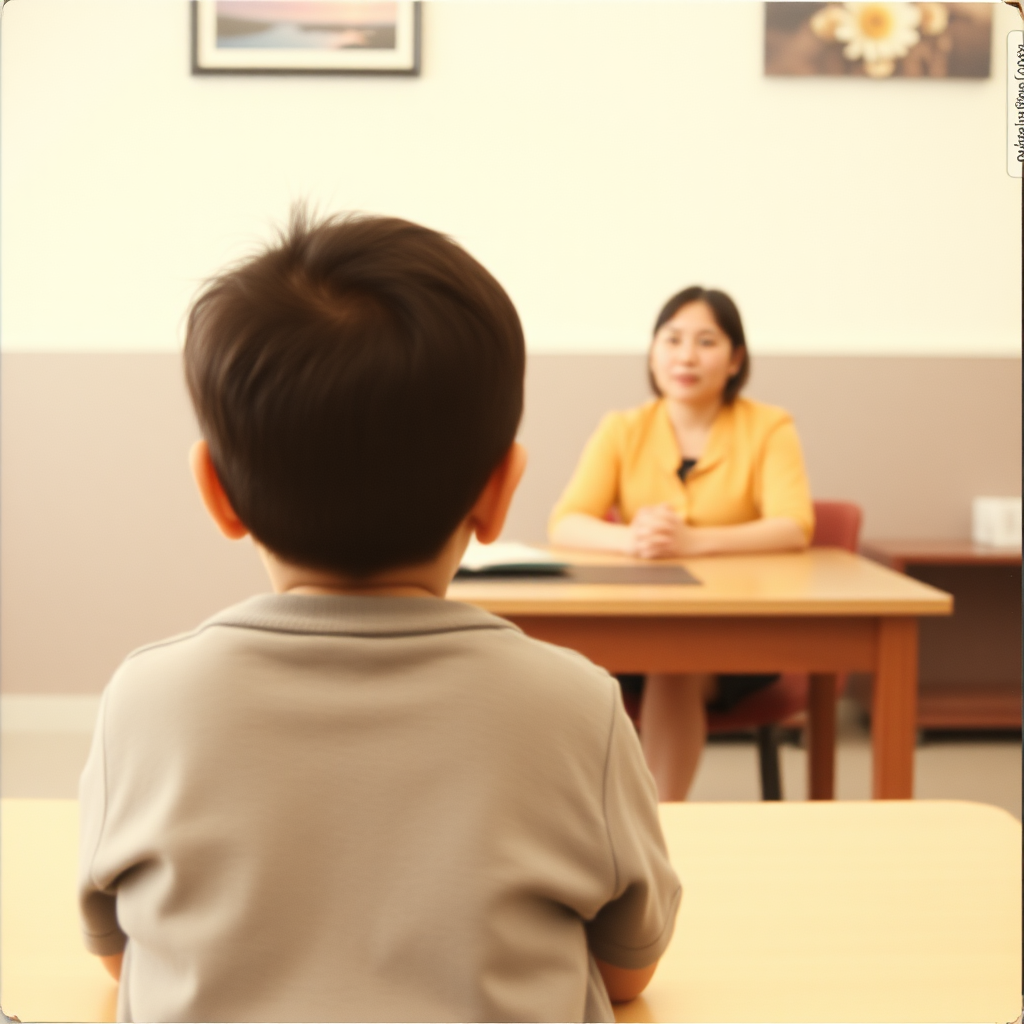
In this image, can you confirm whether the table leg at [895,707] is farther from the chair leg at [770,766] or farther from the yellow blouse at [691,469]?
the yellow blouse at [691,469]

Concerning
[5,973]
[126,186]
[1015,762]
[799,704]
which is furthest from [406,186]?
[5,973]

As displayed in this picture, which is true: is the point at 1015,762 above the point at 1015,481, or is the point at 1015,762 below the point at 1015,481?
below

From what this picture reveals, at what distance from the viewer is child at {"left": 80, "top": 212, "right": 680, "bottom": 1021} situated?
19.8 inches

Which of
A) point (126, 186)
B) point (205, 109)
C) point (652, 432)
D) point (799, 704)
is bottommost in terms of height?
point (799, 704)

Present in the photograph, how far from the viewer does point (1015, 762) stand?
3.19 meters

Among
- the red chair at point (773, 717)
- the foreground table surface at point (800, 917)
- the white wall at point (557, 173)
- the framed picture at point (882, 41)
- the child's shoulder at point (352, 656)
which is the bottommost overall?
the red chair at point (773, 717)

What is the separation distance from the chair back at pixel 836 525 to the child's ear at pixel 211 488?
2102mm

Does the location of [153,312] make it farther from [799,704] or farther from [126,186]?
[799,704]

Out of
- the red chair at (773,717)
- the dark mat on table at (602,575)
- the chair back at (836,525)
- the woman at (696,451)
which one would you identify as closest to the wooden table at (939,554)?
the chair back at (836,525)

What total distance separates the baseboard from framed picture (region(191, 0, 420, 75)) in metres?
2.02

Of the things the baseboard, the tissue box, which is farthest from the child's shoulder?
the baseboard

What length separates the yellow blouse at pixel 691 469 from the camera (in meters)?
2.53

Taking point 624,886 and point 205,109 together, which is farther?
point 205,109

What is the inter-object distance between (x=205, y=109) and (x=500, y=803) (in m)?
3.35
